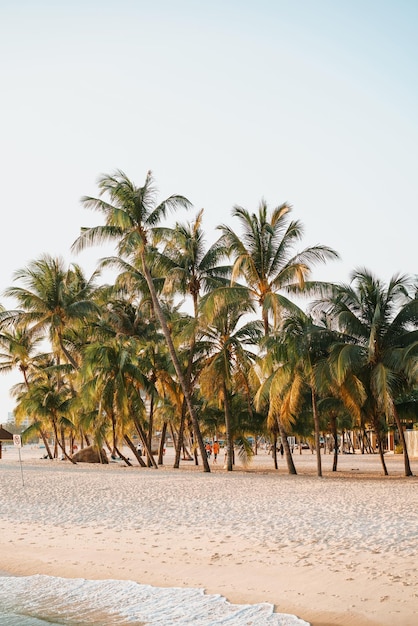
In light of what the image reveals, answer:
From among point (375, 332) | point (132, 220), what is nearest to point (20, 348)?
point (132, 220)

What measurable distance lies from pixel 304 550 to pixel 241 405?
23.1 m

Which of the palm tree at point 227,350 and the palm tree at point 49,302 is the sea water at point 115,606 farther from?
the palm tree at point 49,302

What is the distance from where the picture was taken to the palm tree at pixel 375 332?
A: 72.0 feet

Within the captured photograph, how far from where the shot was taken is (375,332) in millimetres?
22734

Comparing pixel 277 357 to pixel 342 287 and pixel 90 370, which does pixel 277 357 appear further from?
pixel 90 370

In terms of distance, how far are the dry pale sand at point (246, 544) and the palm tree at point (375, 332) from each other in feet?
17.7

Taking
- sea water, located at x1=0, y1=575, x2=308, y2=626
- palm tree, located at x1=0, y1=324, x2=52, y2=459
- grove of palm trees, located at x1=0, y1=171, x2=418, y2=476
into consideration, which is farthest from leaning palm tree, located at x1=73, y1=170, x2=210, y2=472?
sea water, located at x1=0, y1=575, x2=308, y2=626

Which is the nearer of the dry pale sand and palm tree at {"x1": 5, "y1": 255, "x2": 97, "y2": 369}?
the dry pale sand

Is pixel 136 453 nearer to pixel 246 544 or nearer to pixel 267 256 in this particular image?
pixel 267 256

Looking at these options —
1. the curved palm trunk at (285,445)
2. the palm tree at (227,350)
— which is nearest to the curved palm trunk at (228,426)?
the palm tree at (227,350)

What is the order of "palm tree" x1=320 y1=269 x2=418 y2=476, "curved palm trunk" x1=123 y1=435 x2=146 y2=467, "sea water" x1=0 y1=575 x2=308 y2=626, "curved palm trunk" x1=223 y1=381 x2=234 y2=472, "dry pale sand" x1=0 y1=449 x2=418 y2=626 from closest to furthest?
"sea water" x1=0 y1=575 x2=308 y2=626 < "dry pale sand" x1=0 y1=449 x2=418 y2=626 < "palm tree" x1=320 y1=269 x2=418 y2=476 < "curved palm trunk" x1=223 y1=381 x2=234 y2=472 < "curved palm trunk" x1=123 y1=435 x2=146 y2=467

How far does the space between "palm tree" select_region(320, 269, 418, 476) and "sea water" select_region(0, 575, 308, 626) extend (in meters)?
14.4

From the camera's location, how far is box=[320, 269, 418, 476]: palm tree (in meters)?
22.0

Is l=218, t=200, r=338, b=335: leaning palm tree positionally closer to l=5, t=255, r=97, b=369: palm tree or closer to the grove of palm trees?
the grove of palm trees
